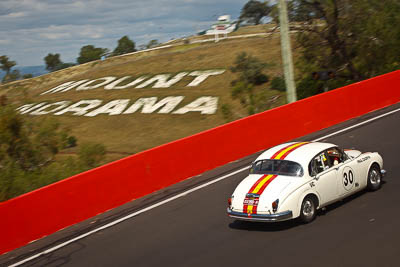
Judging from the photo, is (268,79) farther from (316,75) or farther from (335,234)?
(335,234)

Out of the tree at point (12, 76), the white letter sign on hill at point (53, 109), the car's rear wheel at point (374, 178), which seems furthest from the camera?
the white letter sign on hill at point (53, 109)

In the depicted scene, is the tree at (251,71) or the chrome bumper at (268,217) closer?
the chrome bumper at (268,217)

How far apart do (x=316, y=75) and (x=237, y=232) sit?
18.8m

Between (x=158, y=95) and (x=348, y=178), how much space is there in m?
42.9

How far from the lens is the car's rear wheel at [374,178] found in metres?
11.9

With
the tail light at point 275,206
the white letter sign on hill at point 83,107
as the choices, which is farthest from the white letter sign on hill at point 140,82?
the tail light at point 275,206

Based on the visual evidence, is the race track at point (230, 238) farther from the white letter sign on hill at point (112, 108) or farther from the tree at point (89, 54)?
the tree at point (89, 54)

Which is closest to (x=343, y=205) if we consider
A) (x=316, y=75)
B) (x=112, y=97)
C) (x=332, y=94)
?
(x=332, y=94)

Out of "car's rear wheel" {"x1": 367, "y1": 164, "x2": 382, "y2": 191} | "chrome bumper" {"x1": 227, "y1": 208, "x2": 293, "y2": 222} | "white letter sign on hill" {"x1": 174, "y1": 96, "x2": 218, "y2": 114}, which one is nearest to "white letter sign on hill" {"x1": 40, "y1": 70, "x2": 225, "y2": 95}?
"white letter sign on hill" {"x1": 174, "y1": 96, "x2": 218, "y2": 114}

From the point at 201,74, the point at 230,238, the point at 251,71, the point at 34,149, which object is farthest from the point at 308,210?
the point at 201,74

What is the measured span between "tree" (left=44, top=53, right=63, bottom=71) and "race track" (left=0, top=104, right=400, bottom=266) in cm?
10070

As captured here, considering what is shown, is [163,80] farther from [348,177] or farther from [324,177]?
Answer: [324,177]

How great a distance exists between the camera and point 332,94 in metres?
20.6

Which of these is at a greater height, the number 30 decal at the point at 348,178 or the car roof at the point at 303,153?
the car roof at the point at 303,153
